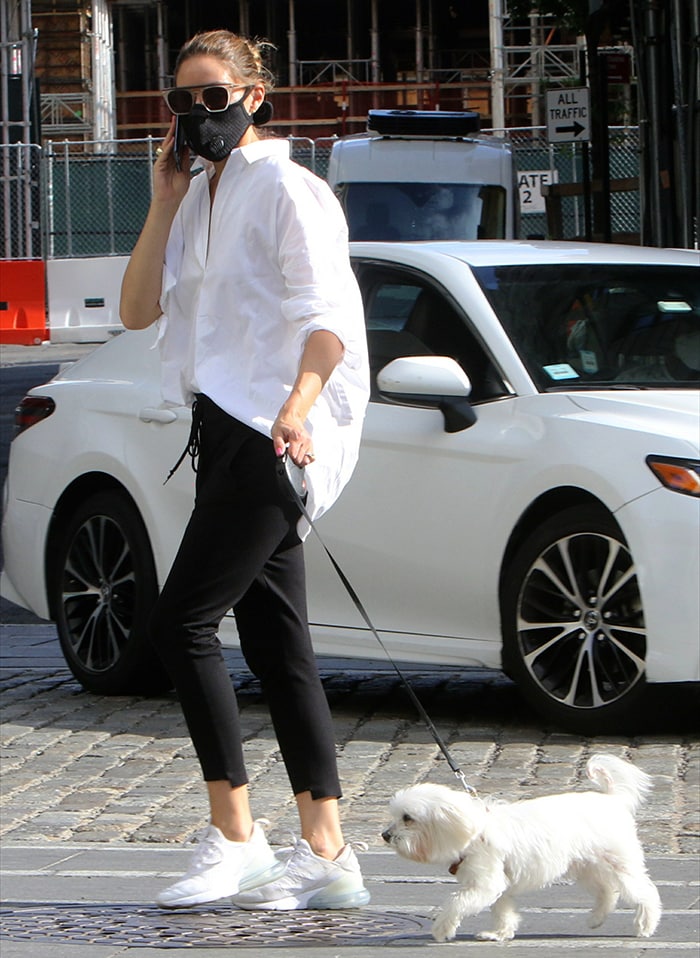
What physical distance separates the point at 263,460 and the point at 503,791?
1779 millimetres

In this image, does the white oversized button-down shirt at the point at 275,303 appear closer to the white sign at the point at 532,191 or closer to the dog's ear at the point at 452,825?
the dog's ear at the point at 452,825

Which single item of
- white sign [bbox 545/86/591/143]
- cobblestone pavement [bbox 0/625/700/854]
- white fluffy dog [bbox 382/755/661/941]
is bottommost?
cobblestone pavement [bbox 0/625/700/854]

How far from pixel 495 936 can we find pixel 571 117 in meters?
17.1

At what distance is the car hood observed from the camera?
19.7 ft

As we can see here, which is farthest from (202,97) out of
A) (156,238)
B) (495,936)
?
(495,936)

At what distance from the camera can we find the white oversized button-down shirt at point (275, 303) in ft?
13.3

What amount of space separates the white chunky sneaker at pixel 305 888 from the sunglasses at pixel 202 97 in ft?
5.27

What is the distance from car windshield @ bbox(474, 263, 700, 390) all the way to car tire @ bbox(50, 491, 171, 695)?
1.64 metres

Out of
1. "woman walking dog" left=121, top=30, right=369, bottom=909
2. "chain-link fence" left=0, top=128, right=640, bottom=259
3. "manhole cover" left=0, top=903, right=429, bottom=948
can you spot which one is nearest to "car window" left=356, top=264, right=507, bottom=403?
"woman walking dog" left=121, top=30, right=369, bottom=909

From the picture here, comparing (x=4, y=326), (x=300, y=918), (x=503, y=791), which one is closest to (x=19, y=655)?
(x=503, y=791)

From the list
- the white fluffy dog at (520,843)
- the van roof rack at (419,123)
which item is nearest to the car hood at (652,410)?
the white fluffy dog at (520,843)

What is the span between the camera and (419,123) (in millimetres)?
21766

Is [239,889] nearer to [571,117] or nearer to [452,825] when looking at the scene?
[452,825]

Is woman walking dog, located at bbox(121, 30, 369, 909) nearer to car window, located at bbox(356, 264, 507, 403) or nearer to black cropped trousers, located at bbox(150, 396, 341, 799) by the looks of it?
black cropped trousers, located at bbox(150, 396, 341, 799)
